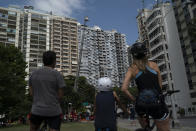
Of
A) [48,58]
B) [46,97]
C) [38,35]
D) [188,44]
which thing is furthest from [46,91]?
[38,35]

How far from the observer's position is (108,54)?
141000mm

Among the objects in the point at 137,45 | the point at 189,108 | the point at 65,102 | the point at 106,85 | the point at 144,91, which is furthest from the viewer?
the point at 189,108

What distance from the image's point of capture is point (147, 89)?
2.72 metres

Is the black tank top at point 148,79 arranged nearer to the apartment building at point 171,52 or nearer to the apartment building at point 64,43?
the apartment building at point 171,52

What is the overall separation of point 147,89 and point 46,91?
1.50m

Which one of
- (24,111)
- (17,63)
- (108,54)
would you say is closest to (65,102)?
(24,111)

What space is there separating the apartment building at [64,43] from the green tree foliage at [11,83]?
67981mm

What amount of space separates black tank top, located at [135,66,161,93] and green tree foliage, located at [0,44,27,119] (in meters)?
18.6

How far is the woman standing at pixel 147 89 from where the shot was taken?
2.64m

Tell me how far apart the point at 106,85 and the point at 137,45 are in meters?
1.17

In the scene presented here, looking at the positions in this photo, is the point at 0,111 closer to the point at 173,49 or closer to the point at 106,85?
the point at 106,85

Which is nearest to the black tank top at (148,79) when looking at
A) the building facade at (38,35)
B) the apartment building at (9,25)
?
the building facade at (38,35)

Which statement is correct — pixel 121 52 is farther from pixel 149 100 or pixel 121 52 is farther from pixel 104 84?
pixel 149 100

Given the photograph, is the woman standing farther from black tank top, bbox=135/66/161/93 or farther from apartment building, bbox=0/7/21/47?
apartment building, bbox=0/7/21/47
